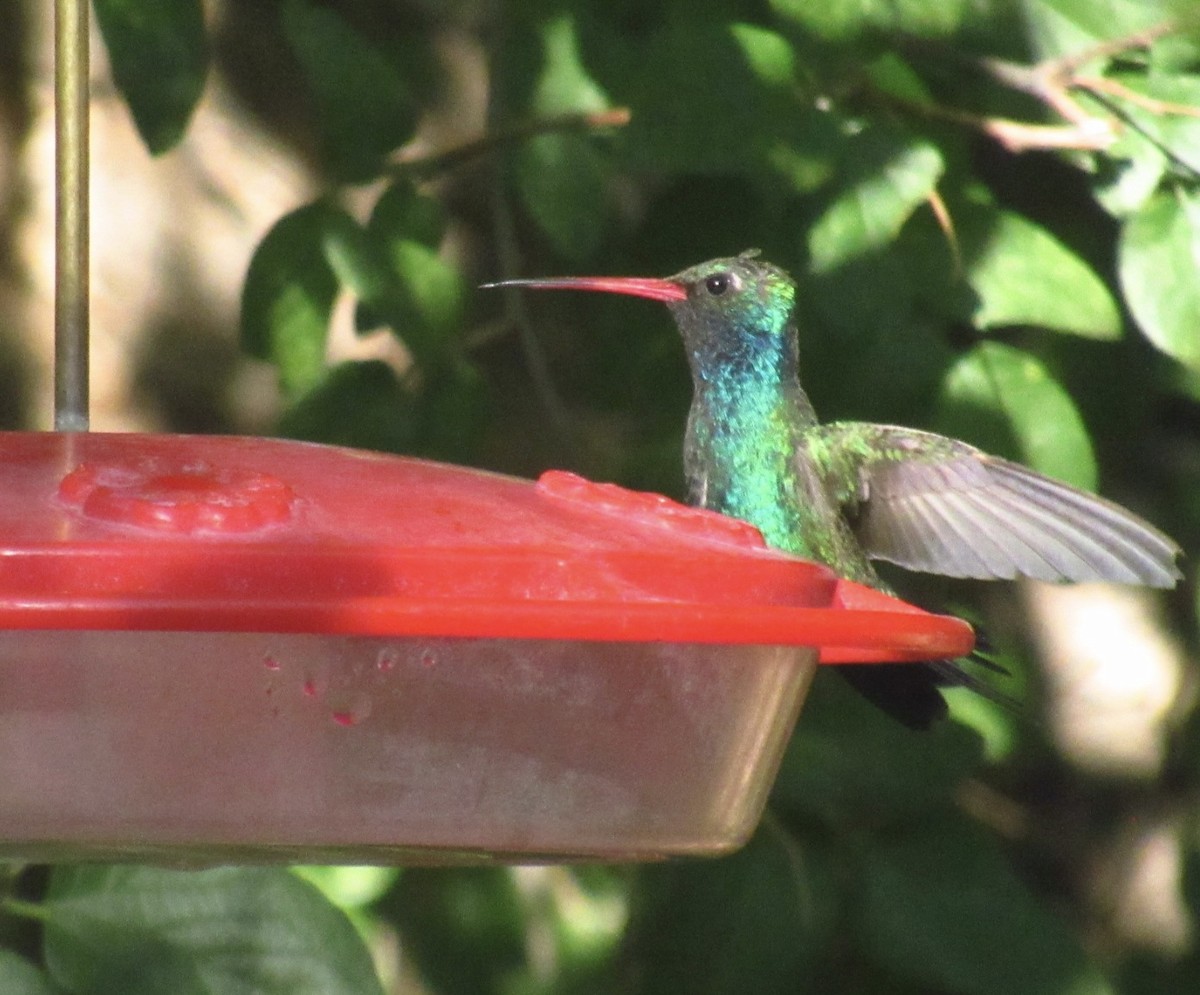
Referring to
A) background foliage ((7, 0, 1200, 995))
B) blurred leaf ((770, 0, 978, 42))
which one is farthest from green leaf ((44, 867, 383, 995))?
blurred leaf ((770, 0, 978, 42))

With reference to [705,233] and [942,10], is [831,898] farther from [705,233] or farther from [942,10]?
[942,10]

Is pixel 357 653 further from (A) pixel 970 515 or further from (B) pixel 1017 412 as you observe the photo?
(B) pixel 1017 412

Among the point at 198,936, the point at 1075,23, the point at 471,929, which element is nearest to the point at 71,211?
the point at 198,936

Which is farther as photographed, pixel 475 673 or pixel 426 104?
pixel 426 104

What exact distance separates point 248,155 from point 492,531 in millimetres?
1903

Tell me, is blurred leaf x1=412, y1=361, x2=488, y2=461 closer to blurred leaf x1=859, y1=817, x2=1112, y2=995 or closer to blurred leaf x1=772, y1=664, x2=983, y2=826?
blurred leaf x1=772, y1=664, x2=983, y2=826

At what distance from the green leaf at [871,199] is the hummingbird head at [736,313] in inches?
4.5

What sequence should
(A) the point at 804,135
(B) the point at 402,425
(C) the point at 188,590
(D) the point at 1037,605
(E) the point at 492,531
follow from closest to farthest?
(C) the point at 188,590 < (E) the point at 492,531 < (A) the point at 804,135 < (B) the point at 402,425 < (D) the point at 1037,605

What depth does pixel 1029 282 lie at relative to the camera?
251 centimetres

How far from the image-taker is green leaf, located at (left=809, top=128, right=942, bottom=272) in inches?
91.7

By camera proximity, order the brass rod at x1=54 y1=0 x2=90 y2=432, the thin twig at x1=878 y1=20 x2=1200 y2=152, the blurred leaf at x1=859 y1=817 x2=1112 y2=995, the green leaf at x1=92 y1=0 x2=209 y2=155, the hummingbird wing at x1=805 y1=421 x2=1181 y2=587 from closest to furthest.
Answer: the brass rod at x1=54 y1=0 x2=90 y2=432, the hummingbird wing at x1=805 y1=421 x2=1181 y2=587, the green leaf at x1=92 y1=0 x2=209 y2=155, the thin twig at x1=878 y1=20 x2=1200 y2=152, the blurred leaf at x1=859 y1=817 x2=1112 y2=995

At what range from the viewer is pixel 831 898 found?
107 inches

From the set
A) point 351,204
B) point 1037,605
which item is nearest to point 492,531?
point 351,204

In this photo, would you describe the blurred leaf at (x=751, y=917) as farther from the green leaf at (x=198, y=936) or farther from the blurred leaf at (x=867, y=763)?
the green leaf at (x=198, y=936)
